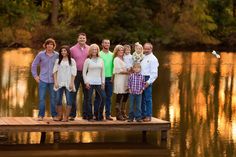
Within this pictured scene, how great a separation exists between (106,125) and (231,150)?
2.39m

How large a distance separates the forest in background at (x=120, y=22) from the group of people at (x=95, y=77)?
35809mm

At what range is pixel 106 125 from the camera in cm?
1338

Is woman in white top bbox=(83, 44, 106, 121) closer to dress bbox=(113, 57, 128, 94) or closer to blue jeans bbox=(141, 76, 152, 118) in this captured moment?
dress bbox=(113, 57, 128, 94)

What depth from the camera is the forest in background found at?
170 ft

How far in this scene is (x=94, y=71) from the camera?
13438 mm

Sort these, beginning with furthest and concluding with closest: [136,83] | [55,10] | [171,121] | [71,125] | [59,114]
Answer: [55,10] < [171,121] < [136,83] < [59,114] < [71,125]

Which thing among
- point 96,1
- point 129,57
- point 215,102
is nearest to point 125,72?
point 129,57

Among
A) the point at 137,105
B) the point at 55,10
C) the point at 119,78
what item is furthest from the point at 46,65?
the point at 55,10

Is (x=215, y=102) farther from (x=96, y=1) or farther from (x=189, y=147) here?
(x=96, y=1)

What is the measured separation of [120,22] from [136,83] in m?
47.0

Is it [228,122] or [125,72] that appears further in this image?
[228,122]

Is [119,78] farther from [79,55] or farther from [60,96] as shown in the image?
[60,96]

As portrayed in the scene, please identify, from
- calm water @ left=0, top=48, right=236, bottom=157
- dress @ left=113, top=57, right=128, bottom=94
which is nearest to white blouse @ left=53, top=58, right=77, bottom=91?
dress @ left=113, top=57, right=128, bottom=94

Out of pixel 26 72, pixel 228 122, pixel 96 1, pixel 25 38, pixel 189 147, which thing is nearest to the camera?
pixel 189 147
